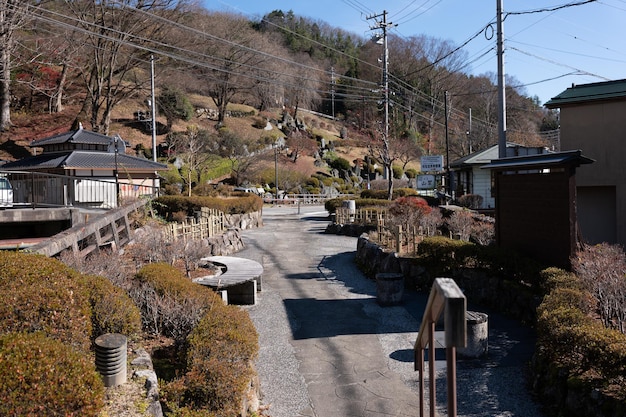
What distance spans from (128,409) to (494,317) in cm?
776

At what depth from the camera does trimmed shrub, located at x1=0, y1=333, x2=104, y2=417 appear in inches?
136

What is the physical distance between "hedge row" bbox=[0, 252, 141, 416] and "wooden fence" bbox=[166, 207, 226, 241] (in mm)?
7819

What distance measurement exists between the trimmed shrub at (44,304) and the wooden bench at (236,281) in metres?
5.12

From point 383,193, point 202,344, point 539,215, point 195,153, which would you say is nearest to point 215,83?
point 195,153

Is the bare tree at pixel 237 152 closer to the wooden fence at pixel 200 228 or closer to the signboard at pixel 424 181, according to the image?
the signboard at pixel 424 181

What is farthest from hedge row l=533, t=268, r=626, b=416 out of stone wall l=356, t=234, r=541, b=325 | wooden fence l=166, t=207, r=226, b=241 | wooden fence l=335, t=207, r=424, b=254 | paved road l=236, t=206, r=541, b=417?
wooden fence l=166, t=207, r=226, b=241

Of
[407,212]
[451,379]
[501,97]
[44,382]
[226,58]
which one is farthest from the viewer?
[226,58]

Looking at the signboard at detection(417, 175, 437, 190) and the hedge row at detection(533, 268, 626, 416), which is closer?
the hedge row at detection(533, 268, 626, 416)

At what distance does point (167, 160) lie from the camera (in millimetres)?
40625

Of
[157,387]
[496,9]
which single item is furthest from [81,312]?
[496,9]

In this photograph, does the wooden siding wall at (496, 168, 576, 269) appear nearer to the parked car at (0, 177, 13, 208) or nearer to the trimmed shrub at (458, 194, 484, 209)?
the parked car at (0, 177, 13, 208)

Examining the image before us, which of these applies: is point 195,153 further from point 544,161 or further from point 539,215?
point 544,161

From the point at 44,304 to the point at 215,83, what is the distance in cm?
5329

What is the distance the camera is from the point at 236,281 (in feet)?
36.2
